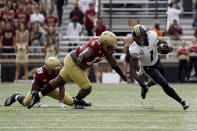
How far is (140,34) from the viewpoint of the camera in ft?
36.8

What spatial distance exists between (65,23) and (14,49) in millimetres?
2860

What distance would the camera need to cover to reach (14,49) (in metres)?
21.4

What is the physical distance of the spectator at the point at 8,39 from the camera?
20875mm

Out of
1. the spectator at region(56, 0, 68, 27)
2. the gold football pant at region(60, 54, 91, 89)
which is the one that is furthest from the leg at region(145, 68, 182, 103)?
the spectator at region(56, 0, 68, 27)

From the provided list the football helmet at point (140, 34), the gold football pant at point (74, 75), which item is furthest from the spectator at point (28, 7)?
the football helmet at point (140, 34)

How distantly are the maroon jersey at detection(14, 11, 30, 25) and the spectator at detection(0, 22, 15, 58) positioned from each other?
1.32ft

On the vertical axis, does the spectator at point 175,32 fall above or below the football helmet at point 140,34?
below

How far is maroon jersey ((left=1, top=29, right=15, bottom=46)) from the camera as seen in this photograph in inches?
823

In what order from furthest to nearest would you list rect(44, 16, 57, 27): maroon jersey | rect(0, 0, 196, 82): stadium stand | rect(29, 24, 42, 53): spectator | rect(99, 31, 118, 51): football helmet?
rect(0, 0, 196, 82): stadium stand < rect(29, 24, 42, 53): spectator < rect(44, 16, 57, 27): maroon jersey < rect(99, 31, 118, 51): football helmet

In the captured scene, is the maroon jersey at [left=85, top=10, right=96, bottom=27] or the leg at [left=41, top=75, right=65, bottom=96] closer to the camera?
the leg at [left=41, top=75, right=65, bottom=96]

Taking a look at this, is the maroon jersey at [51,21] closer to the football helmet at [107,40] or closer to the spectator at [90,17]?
the spectator at [90,17]

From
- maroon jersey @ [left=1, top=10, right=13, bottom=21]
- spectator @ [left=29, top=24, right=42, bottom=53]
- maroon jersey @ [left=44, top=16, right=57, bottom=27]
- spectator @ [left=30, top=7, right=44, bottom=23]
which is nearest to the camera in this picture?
maroon jersey @ [left=44, top=16, right=57, bottom=27]

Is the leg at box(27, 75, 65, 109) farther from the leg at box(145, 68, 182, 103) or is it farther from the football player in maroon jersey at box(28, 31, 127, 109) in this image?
the leg at box(145, 68, 182, 103)

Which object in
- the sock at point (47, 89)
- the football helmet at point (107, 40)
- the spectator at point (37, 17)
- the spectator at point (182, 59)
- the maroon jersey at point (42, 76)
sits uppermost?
the football helmet at point (107, 40)
